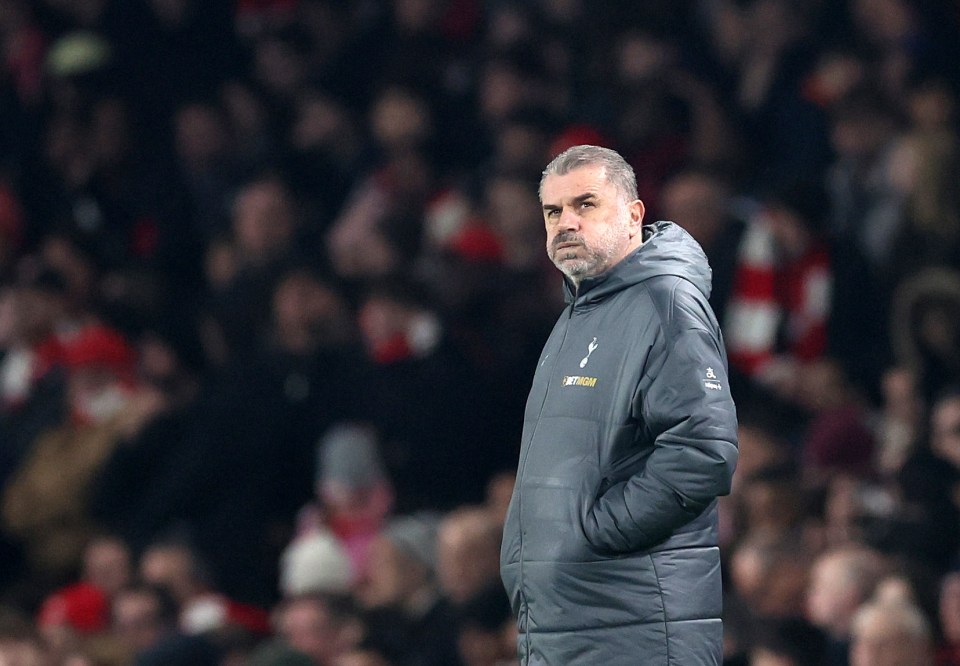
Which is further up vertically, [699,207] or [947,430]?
[699,207]

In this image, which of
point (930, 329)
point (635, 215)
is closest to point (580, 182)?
point (635, 215)

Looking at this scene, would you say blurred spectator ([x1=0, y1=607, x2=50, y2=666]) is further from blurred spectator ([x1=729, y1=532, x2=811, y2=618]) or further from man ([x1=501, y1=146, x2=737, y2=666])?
man ([x1=501, y1=146, x2=737, y2=666])

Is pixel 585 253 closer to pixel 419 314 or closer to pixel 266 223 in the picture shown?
pixel 419 314

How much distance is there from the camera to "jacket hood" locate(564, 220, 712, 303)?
13.6 ft

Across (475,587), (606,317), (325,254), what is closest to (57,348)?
(325,254)

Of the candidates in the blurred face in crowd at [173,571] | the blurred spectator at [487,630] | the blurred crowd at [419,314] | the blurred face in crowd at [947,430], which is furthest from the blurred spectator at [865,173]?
the blurred face in crowd at [173,571]

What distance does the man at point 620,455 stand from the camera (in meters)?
3.95

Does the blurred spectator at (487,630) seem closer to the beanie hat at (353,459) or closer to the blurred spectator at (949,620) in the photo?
the beanie hat at (353,459)

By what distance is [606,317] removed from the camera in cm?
419

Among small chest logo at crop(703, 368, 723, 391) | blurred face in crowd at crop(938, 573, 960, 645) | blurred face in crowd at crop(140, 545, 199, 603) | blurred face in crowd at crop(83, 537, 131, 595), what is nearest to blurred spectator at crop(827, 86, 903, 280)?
blurred face in crowd at crop(938, 573, 960, 645)

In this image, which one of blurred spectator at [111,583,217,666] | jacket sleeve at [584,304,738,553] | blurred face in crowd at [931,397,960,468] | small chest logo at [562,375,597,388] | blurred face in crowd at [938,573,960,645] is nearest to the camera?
jacket sleeve at [584,304,738,553]

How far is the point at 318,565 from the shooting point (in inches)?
341

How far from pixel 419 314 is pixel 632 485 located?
538cm

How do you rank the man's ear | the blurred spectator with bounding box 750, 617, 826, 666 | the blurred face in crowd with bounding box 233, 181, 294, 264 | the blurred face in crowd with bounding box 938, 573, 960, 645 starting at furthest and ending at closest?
the blurred face in crowd with bounding box 233, 181, 294, 264
the blurred spectator with bounding box 750, 617, 826, 666
the blurred face in crowd with bounding box 938, 573, 960, 645
the man's ear
